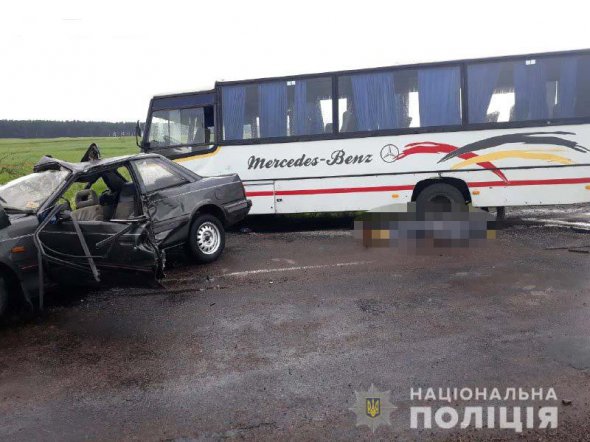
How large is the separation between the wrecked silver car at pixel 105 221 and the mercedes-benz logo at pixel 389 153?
122 inches

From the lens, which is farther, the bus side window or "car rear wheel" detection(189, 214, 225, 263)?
the bus side window

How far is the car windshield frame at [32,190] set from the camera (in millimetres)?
5715

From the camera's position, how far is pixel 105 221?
580 cm

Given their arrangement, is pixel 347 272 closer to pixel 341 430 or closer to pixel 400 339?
pixel 400 339

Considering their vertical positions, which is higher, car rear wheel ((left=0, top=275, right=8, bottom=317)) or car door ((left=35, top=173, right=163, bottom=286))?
car door ((left=35, top=173, right=163, bottom=286))

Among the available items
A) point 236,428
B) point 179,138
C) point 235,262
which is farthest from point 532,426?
point 179,138

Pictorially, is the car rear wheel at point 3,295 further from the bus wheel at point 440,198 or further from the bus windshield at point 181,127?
the bus wheel at point 440,198

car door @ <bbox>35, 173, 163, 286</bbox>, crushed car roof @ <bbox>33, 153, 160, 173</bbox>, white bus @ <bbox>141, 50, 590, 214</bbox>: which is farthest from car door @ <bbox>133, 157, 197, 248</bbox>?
white bus @ <bbox>141, 50, 590, 214</bbox>

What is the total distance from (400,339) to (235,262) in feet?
12.6

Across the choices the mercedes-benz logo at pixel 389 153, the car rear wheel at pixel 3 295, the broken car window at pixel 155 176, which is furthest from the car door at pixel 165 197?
the mercedes-benz logo at pixel 389 153

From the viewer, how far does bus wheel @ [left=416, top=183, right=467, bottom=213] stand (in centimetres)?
903

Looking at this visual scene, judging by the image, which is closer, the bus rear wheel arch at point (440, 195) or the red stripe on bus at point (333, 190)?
the bus rear wheel arch at point (440, 195)

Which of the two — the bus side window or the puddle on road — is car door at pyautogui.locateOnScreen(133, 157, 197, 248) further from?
the bus side window

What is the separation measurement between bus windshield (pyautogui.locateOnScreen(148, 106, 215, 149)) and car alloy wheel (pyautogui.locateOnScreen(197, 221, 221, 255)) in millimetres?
2858
